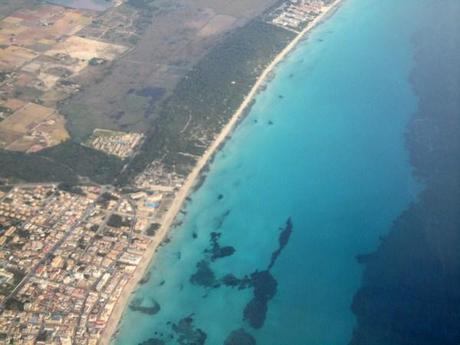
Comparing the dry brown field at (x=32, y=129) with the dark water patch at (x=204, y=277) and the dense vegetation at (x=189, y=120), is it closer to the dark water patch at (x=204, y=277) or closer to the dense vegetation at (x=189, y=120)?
the dense vegetation at (x=189, y=120)

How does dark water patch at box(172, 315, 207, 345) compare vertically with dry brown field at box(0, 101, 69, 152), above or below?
below

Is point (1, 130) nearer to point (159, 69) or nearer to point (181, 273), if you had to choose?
point (159, 69)

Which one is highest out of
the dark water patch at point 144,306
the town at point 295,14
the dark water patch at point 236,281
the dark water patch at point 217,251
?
the town at point 295,14

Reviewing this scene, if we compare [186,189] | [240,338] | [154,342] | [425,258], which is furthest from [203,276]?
[425,258]

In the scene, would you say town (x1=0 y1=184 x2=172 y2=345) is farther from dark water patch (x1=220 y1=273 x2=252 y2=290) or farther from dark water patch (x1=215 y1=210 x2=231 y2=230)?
dark water patch (x1=220 y1=273 x2=252 y2=290)

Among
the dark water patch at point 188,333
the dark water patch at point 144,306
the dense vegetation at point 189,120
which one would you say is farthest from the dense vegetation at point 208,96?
the dark water patch at point 188,333

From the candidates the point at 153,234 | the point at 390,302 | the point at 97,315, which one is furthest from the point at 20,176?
the point at 390,302

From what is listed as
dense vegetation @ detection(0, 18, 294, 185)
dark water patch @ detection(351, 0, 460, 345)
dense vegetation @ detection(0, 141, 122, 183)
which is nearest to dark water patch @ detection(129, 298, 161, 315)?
dense vegetation @ detection(0, 18, 294, 185)
